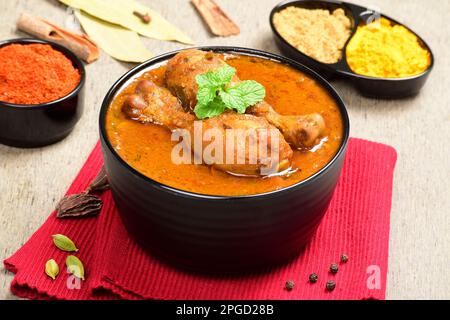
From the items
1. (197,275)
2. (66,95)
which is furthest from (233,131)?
(66,95)

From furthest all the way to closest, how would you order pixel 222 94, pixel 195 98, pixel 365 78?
1. pixel 365 78
2. pixel 195 98
3. pixel 222 94

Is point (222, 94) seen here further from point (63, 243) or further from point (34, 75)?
point (34, 75)

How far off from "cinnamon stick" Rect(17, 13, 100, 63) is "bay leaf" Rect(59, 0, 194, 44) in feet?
0.79

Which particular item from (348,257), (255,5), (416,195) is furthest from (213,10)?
(348,257)

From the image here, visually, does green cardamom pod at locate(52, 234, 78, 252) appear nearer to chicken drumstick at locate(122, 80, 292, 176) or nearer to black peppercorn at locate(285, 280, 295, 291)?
chicken drumstick at locate(122, 80, 292, 176)

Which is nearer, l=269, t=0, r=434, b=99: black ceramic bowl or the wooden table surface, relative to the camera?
the wooden table surface

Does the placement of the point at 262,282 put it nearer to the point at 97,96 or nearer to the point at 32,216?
the point at 32,216

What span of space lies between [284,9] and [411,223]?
184 centimetres

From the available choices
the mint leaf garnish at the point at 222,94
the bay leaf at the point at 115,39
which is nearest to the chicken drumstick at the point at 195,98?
the mint leaf garnish at the point at 222,94

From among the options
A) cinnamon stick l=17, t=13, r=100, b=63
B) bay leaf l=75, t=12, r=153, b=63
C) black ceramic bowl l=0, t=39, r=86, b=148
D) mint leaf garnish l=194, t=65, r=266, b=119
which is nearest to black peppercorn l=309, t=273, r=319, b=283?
mint leaf garnish l=194, t=65, r=266, b=119

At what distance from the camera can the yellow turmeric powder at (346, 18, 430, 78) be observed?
160 inches

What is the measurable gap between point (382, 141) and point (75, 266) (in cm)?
181

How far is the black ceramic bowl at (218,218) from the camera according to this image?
8.06ft

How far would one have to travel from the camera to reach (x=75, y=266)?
9.21ft
